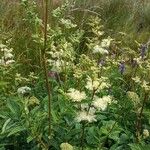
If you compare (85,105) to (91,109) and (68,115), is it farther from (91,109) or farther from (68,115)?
(68,115)

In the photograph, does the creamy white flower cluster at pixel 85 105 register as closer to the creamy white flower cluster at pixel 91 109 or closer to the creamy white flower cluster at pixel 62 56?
the creamy white flower cluster at pixel 91 109

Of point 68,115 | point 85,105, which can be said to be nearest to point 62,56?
point 68,115

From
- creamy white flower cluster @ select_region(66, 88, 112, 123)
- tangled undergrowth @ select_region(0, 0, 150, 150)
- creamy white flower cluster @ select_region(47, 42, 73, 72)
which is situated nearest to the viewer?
creamy white flower cluster @ select_region(66, 88, 112, 123)

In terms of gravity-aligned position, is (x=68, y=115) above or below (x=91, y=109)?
below

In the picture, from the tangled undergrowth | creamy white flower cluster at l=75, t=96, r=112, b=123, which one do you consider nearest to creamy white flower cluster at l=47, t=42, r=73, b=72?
the tangled undergrowth

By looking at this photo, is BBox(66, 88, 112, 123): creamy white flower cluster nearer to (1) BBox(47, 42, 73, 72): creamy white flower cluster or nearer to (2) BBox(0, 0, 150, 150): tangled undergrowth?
(2) BBox(0, 0, 150, 150): tangled undergrowth

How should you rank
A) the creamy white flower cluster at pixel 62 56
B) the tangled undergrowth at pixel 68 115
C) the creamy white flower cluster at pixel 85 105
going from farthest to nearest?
1. the creamy white flower cluster at pixel 62 56
2. the tangled undergrowth at pixel 68 115
3. the creamy white flower cluster at pixel 85 105

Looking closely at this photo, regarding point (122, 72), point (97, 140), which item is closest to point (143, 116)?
point (97, 140)

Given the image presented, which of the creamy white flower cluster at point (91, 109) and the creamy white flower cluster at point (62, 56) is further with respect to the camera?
the creamy white flower cluster at point (62, 56)

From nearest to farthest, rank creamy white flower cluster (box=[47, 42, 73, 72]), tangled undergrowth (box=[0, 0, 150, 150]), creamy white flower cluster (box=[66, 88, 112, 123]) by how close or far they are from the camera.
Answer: creamy white flower cluster (box=[66, 88, 112, 123]) → tangled undergrowth (box=[0, 0, 150, 150]) → creamy white flower cluster (box=[47, 42, 73, 72])

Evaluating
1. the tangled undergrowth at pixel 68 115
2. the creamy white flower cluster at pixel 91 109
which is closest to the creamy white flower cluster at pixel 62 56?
the tangled undergrowth at pixel 68 115

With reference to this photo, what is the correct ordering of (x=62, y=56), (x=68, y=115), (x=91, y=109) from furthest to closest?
(x=62, y=56) < (x=68, y=115) < (x=91, y=109)

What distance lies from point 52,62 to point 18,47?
1.71m

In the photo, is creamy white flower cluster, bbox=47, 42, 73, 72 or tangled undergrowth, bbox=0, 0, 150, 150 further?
creamy white flower cluster, bbox=47, 42, 73, 72
